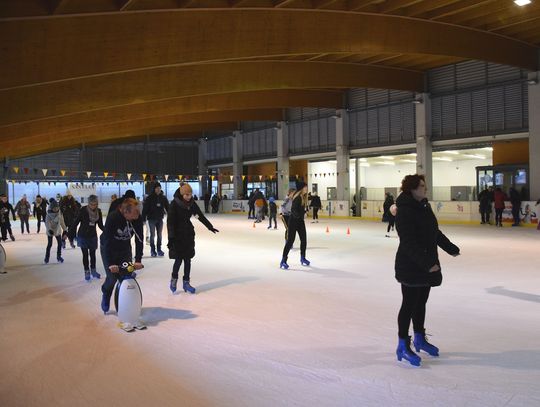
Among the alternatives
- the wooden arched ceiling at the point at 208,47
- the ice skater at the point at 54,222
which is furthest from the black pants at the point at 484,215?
the ice skater at the point at 54,222

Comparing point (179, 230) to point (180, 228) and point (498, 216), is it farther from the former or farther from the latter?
point (498, 216)

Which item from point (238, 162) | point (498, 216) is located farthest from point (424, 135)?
point (238, 162)

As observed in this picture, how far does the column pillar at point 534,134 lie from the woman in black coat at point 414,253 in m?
19.8

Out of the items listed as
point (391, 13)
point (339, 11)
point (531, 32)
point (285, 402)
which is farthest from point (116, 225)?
point (531, 32)

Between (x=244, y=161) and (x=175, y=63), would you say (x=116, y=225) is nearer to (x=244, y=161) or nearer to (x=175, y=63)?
(x=175, y=63)

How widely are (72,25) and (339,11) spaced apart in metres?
7.10

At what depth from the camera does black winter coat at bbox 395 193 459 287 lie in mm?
4285

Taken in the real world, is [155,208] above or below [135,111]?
below

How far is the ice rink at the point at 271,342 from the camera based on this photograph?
3811 mm

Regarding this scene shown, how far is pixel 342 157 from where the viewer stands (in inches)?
1222

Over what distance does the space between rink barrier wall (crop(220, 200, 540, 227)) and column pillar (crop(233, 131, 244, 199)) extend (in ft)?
35.0

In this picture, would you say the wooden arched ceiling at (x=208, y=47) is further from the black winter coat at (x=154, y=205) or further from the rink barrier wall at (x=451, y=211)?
the rink barrier wall at (x=451, y=211)

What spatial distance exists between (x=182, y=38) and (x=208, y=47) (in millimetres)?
682

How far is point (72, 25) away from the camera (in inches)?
429
